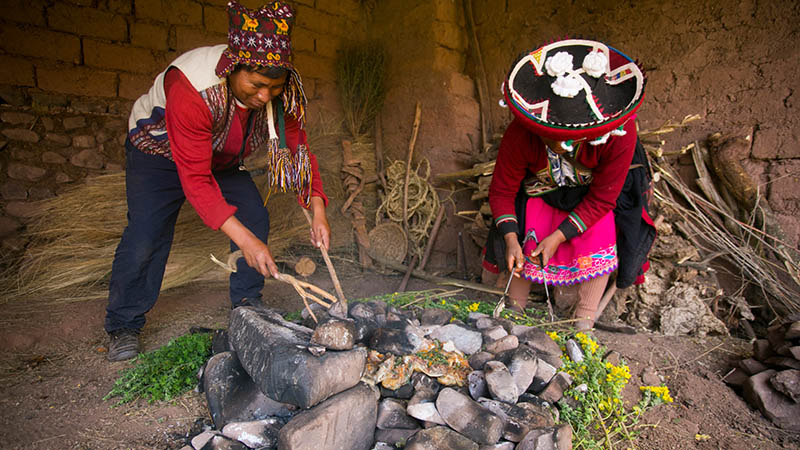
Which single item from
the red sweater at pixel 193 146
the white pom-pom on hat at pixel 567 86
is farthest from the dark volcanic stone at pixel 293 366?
the white pom-pom on hat at pixel 567 86

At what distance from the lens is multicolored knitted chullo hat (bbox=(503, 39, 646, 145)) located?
1922 mm

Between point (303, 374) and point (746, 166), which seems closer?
point (303, 374)

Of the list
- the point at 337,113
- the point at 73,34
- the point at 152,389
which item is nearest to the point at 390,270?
the point at 337,113

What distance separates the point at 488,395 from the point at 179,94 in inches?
69.2

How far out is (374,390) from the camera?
1586 mm

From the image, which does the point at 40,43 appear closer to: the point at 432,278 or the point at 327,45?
the point at 327,45

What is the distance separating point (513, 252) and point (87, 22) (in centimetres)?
374

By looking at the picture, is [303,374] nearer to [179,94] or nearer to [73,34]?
[179,94]

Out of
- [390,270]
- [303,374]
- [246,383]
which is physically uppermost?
[303,374]

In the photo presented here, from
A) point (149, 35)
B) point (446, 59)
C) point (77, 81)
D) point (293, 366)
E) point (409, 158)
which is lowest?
point (293, 366)

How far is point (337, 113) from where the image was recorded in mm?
4625

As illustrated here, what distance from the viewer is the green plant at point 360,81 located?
4422mm

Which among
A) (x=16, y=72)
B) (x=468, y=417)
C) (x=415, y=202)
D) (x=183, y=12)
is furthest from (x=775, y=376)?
(x=16, y=72)

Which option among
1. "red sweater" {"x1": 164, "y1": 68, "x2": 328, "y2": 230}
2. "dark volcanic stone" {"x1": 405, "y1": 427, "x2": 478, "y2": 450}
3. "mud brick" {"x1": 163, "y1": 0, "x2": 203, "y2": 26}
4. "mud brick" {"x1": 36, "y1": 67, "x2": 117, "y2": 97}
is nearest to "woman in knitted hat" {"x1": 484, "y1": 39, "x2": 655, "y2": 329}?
"dark volcanic stone" {"x1": 405, "y1": 427, "x2": 478, "y2": 450}
